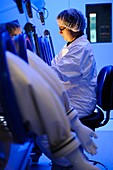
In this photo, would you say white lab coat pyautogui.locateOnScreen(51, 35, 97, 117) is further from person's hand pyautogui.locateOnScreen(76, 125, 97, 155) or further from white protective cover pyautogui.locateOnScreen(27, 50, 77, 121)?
white protective cover pyautogui.locateOnScreen(27, 50, 77, 121)

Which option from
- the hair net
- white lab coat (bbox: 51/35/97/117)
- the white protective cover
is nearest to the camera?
the white protective cover

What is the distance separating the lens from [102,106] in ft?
7.24

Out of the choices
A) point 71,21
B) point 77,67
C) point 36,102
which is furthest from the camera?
point 71,21

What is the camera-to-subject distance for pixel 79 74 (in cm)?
200

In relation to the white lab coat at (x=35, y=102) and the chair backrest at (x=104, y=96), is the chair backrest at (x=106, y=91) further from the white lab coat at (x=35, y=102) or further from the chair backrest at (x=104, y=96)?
the white lab coat at (x=35, y=102)

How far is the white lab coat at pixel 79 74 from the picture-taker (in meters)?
1.96

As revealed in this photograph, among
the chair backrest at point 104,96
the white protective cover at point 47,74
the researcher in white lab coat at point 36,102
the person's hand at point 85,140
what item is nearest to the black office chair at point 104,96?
the chair backrest at point 104,96

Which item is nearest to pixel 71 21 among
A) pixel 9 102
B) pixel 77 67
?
pixel 77 67

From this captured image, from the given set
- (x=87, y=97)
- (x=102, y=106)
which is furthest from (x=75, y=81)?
(x=102, y=106)

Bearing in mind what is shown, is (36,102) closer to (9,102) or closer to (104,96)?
(9,102)

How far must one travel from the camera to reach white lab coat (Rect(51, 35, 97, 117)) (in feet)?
6.45

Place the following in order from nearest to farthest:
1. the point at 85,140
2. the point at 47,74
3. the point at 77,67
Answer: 1. the point at 47,74
2. the point at 85,140
3. the point at 77,67

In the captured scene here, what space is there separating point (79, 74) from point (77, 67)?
6 centimetres

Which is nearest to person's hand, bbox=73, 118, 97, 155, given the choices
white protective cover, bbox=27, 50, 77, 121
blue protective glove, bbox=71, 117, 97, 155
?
blue protective glove, bbox=71, 117, 97, 155
